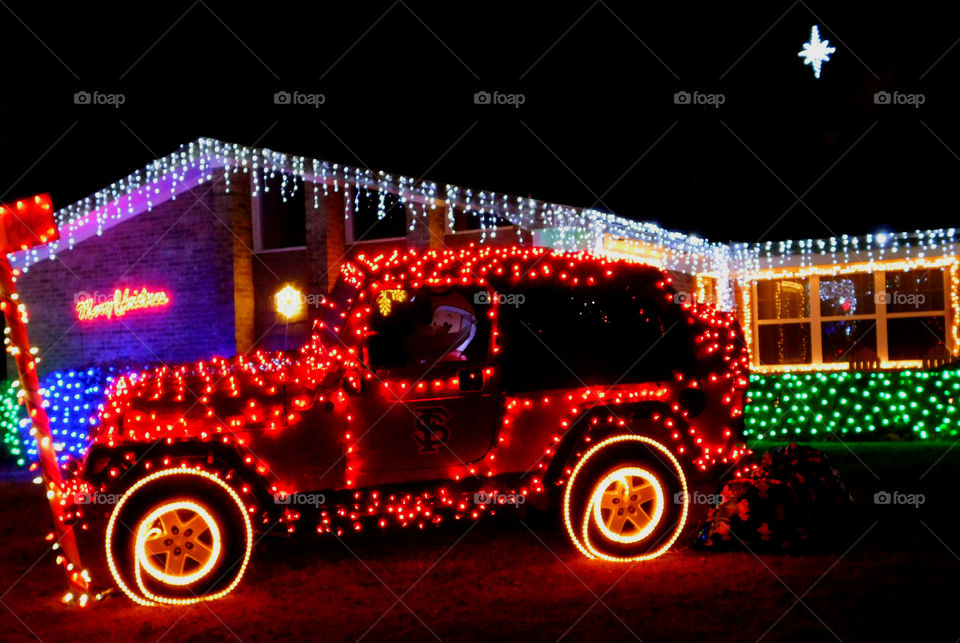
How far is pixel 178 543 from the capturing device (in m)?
6.35

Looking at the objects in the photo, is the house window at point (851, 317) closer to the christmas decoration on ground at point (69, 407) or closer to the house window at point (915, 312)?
the house window at point (915, 312)

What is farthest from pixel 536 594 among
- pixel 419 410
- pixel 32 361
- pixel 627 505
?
pixel 32 361

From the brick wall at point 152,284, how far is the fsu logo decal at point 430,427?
9.04 meters

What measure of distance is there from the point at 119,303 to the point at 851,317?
41.0ft

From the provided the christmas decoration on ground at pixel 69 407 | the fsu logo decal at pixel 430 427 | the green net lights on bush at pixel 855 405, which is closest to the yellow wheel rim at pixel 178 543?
the fsu logo decal at pixel 430 427

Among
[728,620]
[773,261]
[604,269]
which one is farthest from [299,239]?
[728,620]

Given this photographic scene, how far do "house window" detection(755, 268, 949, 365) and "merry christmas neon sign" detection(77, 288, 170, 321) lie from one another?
1043 centimetres

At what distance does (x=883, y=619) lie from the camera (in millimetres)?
5324

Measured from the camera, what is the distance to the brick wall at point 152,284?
1555cm

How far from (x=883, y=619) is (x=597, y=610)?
161cm

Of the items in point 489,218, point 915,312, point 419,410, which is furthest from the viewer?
point 915,312

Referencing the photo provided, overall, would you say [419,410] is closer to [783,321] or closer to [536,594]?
[536,594]

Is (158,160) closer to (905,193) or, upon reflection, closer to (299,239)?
(299,239)

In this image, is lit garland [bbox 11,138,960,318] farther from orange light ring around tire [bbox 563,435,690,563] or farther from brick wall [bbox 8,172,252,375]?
orange light ring around tire [bbox 563,435,690,563]
